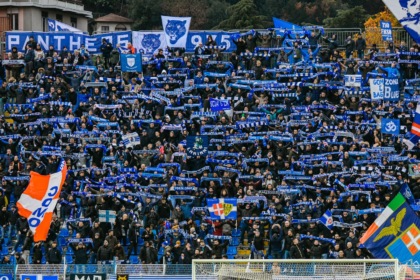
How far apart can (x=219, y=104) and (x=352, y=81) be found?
526cm

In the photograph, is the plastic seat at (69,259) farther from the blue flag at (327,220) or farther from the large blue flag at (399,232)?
the large blue flag at (399,232)

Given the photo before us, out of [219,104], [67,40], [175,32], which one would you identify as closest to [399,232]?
[219,104]

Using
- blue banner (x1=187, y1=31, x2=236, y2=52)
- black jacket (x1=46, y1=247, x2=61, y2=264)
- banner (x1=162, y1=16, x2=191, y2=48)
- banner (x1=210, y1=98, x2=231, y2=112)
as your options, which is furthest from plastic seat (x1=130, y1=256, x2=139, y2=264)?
blue banner (x1=187, y1=31, x2=236, y2=52)

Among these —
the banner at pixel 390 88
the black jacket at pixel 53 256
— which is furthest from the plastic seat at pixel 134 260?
the banner at pixel 390 88

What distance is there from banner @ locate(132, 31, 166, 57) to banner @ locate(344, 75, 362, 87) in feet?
25.8

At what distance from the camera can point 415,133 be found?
47.2 meters

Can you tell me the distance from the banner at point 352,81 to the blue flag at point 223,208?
30.6 ft

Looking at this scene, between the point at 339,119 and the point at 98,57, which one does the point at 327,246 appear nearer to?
the point at 339,119

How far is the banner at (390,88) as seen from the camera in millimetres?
50938

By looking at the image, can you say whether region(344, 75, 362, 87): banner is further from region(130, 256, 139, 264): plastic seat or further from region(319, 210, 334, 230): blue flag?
region(130, 256, 139, 264): plastic seat

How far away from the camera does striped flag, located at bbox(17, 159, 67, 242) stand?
42.7 m

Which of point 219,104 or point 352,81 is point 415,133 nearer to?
point 352,81

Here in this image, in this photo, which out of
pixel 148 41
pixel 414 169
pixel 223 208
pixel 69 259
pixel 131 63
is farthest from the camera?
pixel 148 41

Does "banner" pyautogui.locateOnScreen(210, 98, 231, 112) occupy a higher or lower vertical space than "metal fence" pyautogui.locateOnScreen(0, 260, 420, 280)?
higher
